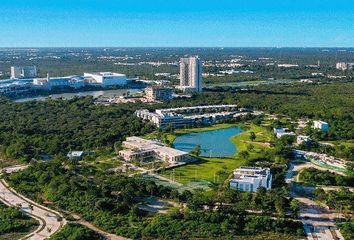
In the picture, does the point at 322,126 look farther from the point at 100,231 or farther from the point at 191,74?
the point at 191,74

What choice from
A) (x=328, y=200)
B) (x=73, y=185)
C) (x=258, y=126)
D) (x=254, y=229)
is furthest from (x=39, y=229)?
(x=258, y=126)

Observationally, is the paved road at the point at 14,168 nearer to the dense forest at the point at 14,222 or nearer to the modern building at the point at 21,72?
the dense forest at the point at 14,222

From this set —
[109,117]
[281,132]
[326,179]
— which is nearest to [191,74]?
[109,117]

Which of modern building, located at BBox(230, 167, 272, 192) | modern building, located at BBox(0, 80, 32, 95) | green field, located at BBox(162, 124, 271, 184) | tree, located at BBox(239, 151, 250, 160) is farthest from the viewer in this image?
modern building, located at BBox(0, 80, 32, 95)

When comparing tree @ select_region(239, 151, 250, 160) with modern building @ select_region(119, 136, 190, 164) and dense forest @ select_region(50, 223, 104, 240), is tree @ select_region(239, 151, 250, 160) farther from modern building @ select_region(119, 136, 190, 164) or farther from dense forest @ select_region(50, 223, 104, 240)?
dense forest @ select_region(50, 223, 104, 240)

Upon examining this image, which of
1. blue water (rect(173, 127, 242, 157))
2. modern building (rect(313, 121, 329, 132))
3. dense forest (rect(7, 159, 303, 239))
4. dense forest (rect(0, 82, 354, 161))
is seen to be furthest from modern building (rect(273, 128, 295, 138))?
dense forest (rect(7, 159, 303, 239))

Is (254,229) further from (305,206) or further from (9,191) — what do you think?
(9,191)
